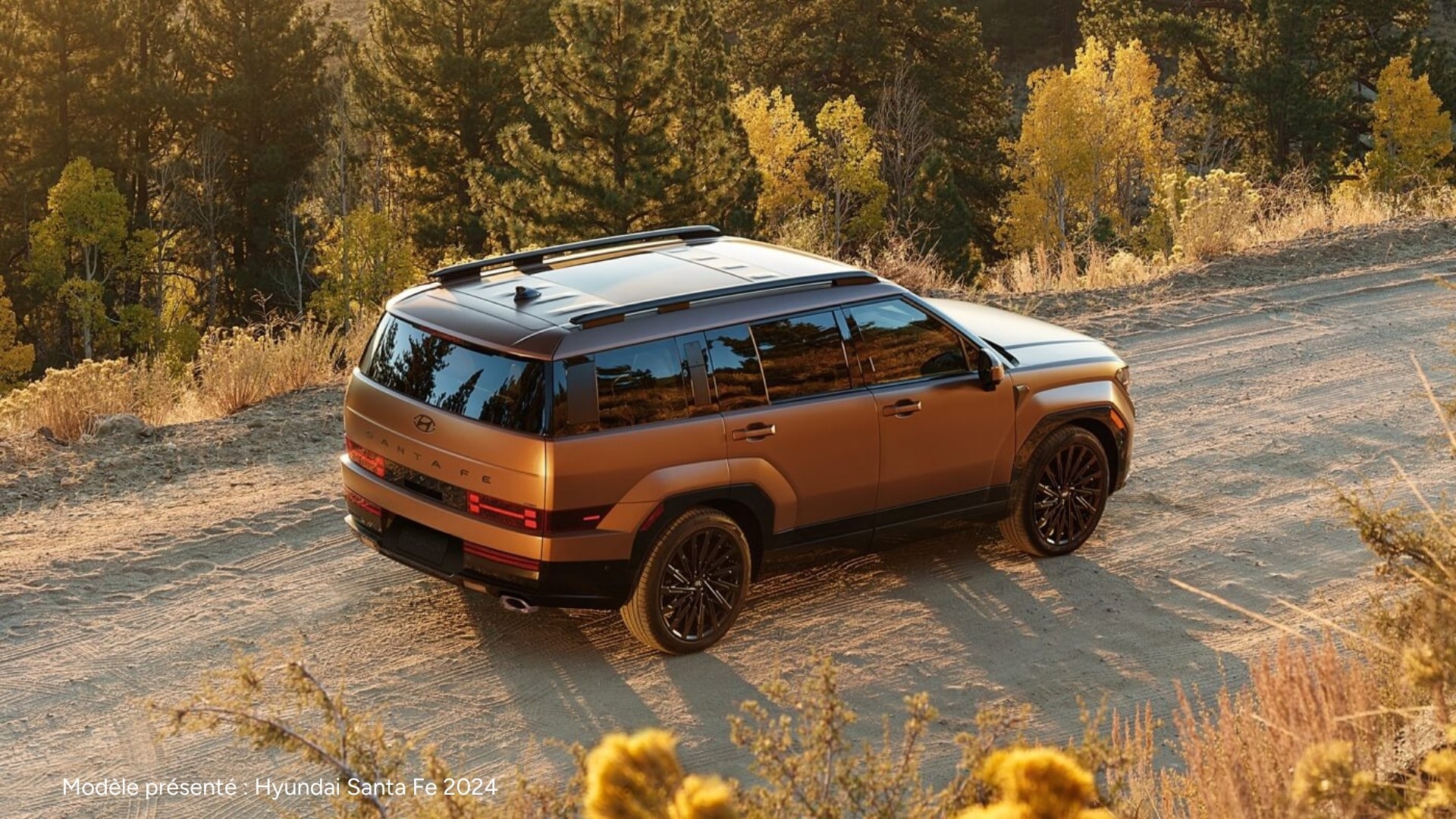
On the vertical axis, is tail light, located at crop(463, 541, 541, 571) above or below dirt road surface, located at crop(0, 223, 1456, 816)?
above

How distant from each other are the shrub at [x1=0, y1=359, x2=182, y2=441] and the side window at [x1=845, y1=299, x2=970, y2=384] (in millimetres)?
6272

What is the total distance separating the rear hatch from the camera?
6762 millimetres

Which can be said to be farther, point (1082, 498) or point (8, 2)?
point (8, 2)

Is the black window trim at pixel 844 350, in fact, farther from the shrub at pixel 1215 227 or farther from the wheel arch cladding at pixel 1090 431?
the shrub at pixel 1215 227

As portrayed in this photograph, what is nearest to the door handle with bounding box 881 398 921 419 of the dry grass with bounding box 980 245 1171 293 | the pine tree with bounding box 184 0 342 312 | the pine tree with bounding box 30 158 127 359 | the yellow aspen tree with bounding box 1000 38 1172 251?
→ the dry grass with bounding box 980 245 1171 293

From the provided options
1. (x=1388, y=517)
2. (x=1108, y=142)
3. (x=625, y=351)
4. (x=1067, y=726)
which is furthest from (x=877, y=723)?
(x=1108, y=142)

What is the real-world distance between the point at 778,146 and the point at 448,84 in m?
16.3

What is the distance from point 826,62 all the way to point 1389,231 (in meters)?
38.6

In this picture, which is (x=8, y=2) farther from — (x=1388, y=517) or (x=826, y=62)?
(x=1388, y=517)

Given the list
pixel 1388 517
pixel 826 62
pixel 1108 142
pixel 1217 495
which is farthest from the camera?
pixel 1108 142

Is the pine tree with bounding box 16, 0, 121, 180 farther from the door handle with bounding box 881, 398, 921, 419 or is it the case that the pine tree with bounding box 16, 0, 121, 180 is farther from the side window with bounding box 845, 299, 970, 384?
the door handle with bounding box 881, 398, 921, 419

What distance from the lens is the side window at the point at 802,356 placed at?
24.4 ft

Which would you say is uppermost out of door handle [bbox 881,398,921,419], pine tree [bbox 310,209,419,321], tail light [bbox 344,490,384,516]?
door handle [bbox 881,398,921,419]

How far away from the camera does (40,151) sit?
5138 centimetres
